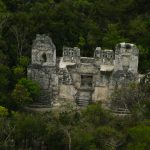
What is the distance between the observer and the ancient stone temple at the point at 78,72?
36.1 metres

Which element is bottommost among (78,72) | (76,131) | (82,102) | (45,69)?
(76,131)

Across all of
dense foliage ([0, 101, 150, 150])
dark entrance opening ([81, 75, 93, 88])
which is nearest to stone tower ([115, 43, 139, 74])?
dark entrance opening ([81, 75, 93, 88])

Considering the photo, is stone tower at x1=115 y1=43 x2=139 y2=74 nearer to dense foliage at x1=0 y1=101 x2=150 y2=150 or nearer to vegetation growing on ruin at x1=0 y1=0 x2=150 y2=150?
vegetation growing on ruin at x1=0 y1=0 x2=150 y2=150

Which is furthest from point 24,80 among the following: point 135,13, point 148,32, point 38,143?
point 135,13

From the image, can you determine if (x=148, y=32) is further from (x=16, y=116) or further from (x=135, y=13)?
(x=16, y=116)

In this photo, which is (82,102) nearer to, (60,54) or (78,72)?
(78,72)

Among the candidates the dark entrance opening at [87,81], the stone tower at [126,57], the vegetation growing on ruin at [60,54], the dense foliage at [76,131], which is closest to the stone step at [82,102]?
the dark entrance opening at [87,81]

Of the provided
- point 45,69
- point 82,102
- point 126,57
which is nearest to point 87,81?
point 82,102

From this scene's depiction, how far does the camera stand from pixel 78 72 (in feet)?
121

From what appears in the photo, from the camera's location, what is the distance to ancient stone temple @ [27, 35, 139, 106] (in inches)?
1420

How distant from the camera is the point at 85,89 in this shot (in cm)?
3688

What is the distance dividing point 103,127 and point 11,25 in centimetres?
1284

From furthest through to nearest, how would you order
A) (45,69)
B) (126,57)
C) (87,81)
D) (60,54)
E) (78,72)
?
1. (60,54)
2. (87,81)
3. (78,72)
4. (45,69)
5. (126,57)

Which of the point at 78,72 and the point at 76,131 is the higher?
the point at 78,72
